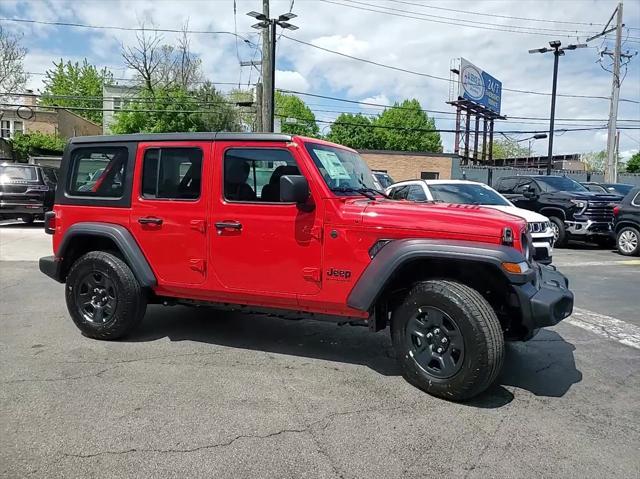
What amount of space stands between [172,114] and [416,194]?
27.7 metres

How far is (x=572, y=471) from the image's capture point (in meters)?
2.94

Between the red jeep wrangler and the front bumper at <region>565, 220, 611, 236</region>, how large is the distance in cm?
900

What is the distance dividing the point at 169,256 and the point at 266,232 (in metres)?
1.08

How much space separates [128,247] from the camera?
16.3ft

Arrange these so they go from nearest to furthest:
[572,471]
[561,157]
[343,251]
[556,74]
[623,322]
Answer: [572,471] → [343,251] → [623,322] → [556,74] → [561,157]

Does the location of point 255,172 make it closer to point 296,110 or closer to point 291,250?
point 291,250

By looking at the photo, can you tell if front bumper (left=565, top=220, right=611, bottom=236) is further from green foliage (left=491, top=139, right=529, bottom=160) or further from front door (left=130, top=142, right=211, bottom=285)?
green foliage (left=491, top=139, right=529, bottom=160)

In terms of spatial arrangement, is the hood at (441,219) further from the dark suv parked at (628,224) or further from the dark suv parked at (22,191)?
the dark suv parked at (22,191)

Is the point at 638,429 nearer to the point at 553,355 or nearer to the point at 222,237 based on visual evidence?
the point at 553,355

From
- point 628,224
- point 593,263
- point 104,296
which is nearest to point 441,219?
point 104,296

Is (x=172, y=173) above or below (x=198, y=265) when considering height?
above

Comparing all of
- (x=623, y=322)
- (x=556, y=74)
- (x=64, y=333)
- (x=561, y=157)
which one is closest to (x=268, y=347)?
(x=64, y=333)

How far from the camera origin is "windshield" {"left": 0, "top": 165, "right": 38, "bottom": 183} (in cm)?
1465

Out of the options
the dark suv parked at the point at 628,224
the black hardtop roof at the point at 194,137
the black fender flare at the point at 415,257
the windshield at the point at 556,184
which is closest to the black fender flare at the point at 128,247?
the black hardtop roof at the point at 194,137
